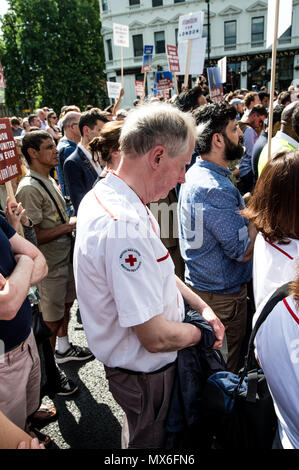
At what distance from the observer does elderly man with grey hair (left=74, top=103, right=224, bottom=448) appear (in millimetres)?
1257

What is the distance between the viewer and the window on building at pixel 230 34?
3203 centimetres

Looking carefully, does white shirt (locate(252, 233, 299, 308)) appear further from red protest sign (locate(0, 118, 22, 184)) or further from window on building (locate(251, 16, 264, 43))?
window on building (locate(251, 16, 264, 43))

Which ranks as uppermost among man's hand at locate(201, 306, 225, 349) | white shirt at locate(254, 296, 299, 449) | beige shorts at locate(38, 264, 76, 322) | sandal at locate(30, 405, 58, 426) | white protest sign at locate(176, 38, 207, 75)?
white protest sign at locate(176, 38, 207, 75)

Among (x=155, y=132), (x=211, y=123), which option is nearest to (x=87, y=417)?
(x=155, y=132)

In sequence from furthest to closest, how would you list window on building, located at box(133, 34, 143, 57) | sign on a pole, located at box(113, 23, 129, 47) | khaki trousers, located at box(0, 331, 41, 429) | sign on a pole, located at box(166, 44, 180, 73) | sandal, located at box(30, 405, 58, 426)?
window on building, located at box(133, 34, 143, 57), sign on a pole, located at box(166, 44, 180, 73), sign on a pole, located at box(113, 23, 129, 47), sandal, located at box(30, 405, 58, 426), khaki trousers, located at box(0, 331, 41, 429)

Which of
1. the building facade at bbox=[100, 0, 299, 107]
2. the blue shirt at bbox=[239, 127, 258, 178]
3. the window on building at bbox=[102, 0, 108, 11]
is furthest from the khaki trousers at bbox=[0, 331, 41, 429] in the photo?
the window on building at bbox=[102, 0, 108, 11]

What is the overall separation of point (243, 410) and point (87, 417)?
1.55 meters

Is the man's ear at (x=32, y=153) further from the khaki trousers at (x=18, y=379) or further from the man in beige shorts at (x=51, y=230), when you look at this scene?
the khaki trousers at (x=18, y=379)

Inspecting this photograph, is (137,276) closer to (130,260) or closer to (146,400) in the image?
(130,260)

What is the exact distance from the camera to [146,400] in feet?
4.98

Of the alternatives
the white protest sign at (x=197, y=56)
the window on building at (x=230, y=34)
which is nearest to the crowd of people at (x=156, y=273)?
the white protest sign at (x=197, y=56)

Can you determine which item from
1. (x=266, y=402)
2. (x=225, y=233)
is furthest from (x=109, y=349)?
(x=225, y=233)

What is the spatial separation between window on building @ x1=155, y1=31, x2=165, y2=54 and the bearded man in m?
36.3

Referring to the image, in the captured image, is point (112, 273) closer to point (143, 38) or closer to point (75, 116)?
point (75, 116)
